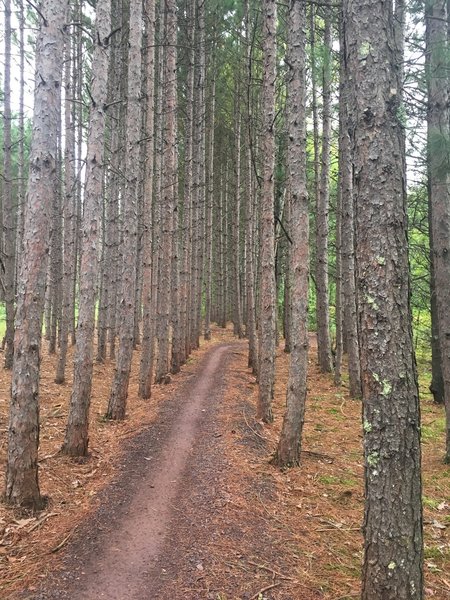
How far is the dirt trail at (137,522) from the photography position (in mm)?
3678

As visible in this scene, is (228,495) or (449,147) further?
(449,147)

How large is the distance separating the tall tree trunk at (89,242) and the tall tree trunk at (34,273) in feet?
5.61

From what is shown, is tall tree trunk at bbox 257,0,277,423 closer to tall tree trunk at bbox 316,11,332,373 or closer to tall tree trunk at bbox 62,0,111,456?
tall tree trunk at bbox 62,0,111,456

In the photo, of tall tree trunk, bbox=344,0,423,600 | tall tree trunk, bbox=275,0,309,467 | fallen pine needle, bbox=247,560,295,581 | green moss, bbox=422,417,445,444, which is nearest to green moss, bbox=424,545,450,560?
fallen pine needle, bbox=247,560,295,581

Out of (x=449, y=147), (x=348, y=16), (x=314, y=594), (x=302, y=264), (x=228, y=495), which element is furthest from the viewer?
(x=302, y=264)

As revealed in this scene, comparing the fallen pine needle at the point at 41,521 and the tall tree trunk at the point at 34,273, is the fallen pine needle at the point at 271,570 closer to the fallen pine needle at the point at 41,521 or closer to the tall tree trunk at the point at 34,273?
the fallen pine needle at the point at 41,521

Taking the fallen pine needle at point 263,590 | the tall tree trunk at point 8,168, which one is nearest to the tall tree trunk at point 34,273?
the fallen pine needle at point 263,590

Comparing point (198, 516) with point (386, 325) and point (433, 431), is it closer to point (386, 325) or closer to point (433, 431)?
point (386, 325)

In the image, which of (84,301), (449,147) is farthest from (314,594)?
(449,147)

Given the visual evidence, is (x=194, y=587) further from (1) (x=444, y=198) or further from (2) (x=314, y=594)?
(1) (x=444, y=198)

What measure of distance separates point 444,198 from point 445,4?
125 inches

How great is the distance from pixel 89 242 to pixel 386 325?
17.6 ft

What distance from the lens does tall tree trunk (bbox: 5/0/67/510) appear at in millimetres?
4824

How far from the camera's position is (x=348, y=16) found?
283cm
